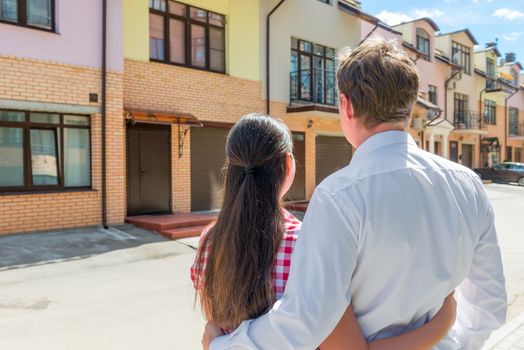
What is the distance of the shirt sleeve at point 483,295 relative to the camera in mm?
1358

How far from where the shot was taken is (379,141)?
123 centimetres

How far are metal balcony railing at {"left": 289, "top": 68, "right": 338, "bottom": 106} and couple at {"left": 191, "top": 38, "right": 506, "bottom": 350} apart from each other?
12.7 m

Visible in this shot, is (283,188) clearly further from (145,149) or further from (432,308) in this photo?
(145,149)

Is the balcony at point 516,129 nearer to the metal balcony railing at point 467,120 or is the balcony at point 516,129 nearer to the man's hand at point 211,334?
the metal balcony railing at point 467,120

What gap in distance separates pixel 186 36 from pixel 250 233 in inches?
416

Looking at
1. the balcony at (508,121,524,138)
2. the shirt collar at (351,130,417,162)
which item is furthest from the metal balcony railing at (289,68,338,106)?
the balcony at (508,121,524,138)

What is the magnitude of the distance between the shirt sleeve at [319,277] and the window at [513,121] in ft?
114

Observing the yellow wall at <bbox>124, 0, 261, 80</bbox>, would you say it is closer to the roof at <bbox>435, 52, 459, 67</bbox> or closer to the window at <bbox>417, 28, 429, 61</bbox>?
the window at <bbox>417, 28, 429, 61</bbox>

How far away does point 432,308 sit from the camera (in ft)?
4.16

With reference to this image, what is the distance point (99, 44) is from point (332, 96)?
25.9ft

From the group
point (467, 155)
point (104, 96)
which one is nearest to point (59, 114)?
point (104, 96)

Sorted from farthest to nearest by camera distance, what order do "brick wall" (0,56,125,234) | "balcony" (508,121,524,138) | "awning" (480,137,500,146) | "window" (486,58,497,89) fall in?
"balcony" (508,121,524,138) → "window" (486,58,497,89) → "awning" (480,137,500,146) → "brick wall" (0,56,125,234)

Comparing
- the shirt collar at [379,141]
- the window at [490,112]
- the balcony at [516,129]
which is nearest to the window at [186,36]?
the shirt collar at [379,141]

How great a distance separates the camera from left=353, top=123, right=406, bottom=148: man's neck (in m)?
1.26
